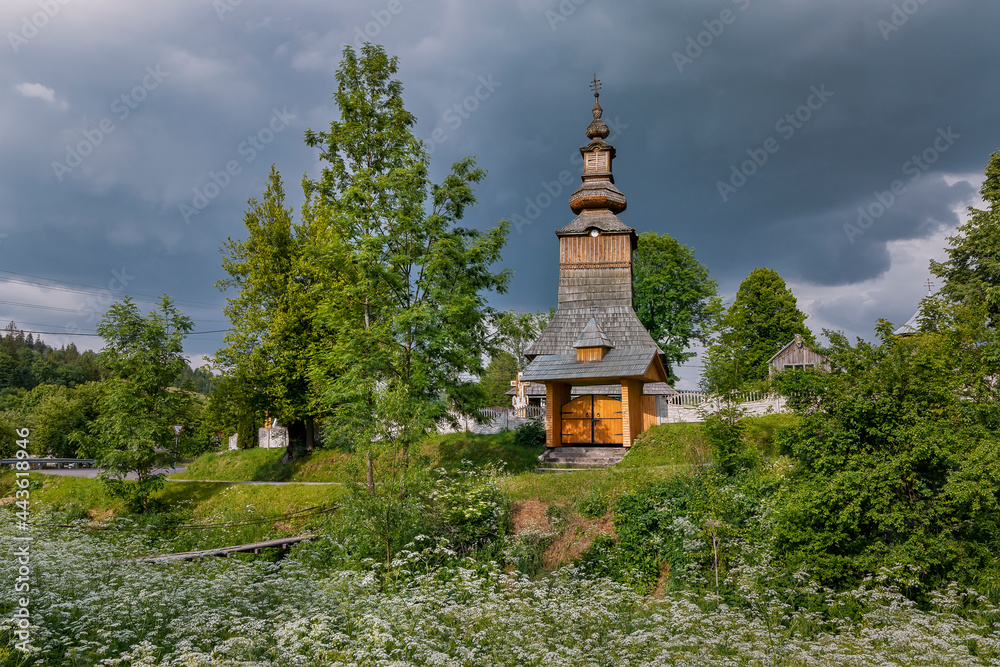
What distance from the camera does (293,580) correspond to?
1002cm

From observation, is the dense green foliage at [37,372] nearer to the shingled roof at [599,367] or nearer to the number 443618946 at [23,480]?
the number 443618946 at [23,480]

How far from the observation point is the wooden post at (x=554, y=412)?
19.7m

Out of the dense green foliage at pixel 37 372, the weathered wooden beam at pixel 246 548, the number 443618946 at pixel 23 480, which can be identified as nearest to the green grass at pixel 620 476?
the weathered wooden beam at pixel 246 548

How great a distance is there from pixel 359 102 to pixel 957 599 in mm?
16314

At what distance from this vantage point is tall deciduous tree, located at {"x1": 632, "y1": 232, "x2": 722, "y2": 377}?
113ft

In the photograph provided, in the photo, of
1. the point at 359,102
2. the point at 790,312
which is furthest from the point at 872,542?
the point at 790,312

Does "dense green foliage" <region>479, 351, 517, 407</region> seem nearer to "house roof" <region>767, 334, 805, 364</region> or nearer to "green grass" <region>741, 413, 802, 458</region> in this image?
"house roof" <region>767, 334, 805, 364</region>

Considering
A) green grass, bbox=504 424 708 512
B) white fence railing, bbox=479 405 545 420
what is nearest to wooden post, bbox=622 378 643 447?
green grass, bbox=504 424 708 512

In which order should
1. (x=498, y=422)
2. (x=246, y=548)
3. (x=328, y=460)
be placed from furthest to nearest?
1. (x=498, y=422)
2. (x=328, y=460)
3. (x=246, y=548)

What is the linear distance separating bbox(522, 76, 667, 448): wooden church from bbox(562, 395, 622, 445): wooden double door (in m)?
0.03

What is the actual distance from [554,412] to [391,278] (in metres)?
7.78

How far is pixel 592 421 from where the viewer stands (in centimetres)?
1997

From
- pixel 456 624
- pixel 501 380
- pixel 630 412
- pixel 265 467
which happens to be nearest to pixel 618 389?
pixel 630 412

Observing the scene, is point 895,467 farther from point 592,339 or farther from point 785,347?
point 785,347
